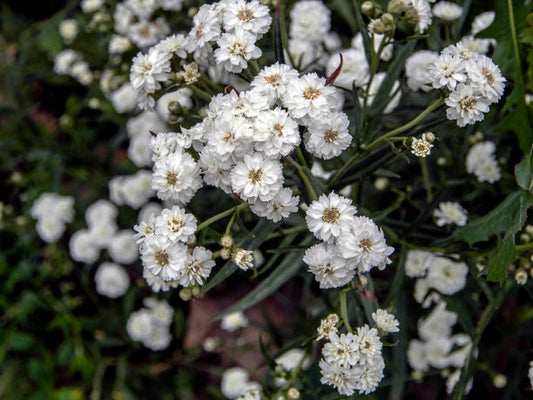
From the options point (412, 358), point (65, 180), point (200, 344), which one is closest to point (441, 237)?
point (412, 358)

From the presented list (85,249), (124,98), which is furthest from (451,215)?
(85,249)

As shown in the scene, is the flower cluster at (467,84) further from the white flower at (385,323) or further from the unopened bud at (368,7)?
the white flower at (385,323)

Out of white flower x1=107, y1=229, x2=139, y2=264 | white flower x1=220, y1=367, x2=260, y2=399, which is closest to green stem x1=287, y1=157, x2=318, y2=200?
white flower x1=220, y1=367, x2=260, y2=399

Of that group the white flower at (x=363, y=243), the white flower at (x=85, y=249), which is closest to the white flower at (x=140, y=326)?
the white flower at (x=85, y=249)

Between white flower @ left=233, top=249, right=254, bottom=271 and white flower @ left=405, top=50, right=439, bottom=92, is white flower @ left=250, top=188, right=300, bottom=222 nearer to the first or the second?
white flower @ left=233, top=249, right=254, bottom=271

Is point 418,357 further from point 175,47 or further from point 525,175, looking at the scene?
Answer: point 175,47

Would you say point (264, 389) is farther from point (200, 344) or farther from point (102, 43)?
point (102, 43)
